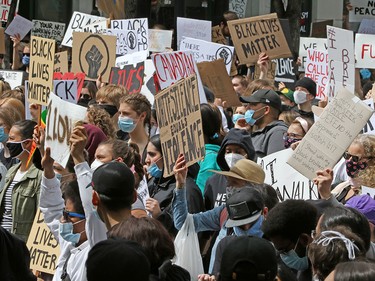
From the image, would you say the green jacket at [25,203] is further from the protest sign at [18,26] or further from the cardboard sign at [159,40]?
the protest sign at [18,26]

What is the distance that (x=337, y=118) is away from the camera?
23.7 feet

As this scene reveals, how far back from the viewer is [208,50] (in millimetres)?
13078

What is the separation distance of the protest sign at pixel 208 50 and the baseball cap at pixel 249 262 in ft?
28.2

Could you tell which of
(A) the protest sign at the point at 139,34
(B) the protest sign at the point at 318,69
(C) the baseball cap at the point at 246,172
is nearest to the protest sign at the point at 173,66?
(B) the protest sign at the point at 318,69

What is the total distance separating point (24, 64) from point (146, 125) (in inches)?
344

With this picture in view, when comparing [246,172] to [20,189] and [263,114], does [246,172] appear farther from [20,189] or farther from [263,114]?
[263,114]

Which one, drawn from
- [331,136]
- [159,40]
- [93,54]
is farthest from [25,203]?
[159,40]

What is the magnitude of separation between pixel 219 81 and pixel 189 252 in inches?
197

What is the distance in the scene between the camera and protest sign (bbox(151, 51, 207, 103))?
988 centimetres

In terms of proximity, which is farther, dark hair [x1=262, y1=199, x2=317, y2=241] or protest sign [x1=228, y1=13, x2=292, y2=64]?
protest sign [x1=228, y1=13, x2=292, y2=64]

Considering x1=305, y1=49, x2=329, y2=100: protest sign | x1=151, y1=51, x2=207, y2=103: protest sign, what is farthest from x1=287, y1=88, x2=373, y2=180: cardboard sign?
x1=305, y1=49, x2=329, y2=100: protest sign

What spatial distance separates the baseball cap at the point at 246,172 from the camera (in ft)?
21.8

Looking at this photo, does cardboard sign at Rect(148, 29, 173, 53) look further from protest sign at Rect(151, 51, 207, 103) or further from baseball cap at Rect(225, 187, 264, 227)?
baseball cap at Rect(225, 187, 264, 227)

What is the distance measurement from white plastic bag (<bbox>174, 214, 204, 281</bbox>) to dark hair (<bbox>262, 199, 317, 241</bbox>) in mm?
926
